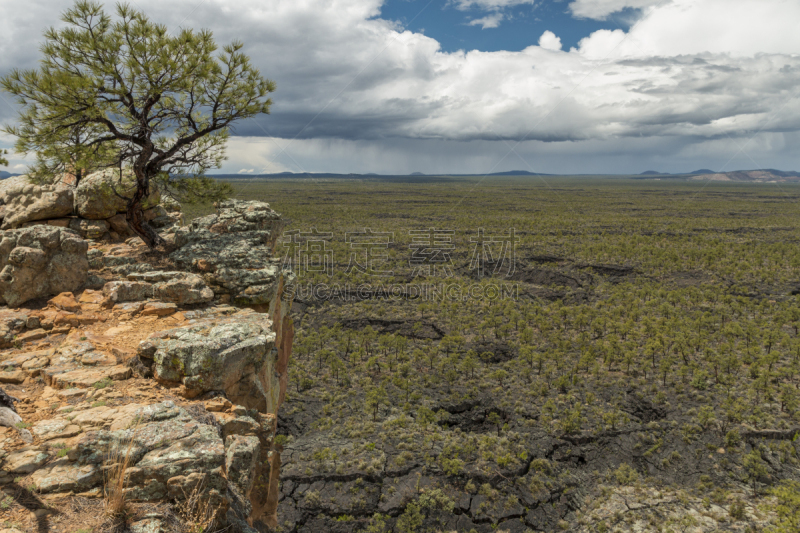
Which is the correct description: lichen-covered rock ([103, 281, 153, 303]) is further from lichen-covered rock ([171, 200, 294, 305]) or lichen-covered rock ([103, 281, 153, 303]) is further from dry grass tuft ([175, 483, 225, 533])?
dry grass tuft ([175, 483, 225, 533])

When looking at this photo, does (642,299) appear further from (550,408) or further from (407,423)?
(407,423)

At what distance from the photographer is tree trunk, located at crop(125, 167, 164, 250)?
11117 millimetres

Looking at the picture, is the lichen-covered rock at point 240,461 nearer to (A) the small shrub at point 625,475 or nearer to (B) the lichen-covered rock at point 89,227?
(B) the lichen-covered rock at point 89,227

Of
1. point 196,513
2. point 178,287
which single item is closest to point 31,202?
point 178,287

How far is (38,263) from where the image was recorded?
327 inches

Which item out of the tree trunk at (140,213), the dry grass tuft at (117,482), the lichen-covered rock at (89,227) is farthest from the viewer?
the lichen-covered rock at (89,227)

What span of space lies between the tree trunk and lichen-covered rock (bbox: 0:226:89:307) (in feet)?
7.95

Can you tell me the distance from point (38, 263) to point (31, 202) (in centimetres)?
498

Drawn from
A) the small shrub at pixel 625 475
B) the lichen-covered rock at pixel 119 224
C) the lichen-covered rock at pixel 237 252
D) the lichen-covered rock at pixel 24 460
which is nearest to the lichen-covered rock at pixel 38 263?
the lichen-covered rock at pixel 237 252

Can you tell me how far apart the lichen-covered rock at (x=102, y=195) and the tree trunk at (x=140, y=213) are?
227 mm

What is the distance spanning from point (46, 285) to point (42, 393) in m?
3.80

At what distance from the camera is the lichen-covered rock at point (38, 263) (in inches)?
318

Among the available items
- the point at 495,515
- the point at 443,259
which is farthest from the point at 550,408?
the point at 443,259

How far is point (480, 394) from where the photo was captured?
801 inches
